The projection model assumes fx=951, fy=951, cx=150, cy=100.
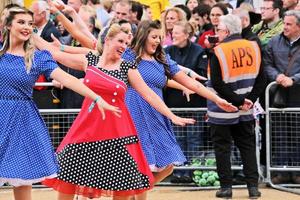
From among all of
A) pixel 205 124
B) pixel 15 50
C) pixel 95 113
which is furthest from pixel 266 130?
pixel 15 50

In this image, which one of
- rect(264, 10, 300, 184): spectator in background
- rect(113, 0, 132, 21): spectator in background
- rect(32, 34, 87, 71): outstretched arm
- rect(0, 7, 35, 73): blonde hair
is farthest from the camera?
rect(113, 0, 132, 21): spectator in background

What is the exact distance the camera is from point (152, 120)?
391 inches

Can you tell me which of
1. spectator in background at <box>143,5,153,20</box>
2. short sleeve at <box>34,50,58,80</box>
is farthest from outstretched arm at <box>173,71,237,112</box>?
spectator in background at <box>143,5,153,20</box>

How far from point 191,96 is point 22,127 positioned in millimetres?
4464

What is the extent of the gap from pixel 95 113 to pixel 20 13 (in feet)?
3.73

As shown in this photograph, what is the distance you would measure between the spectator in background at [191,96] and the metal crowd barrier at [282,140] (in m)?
0.90

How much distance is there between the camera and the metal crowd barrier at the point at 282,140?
38.9 ft

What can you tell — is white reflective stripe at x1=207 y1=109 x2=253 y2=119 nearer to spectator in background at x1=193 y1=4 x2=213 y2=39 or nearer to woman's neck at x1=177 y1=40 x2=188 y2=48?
woman's neck at x1=177 y1=40 x2=188 y2=48

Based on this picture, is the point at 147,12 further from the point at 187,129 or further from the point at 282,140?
the point at 282,140

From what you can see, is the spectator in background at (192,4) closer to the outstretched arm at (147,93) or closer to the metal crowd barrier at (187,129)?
the metal crowd barrier at (187,129)

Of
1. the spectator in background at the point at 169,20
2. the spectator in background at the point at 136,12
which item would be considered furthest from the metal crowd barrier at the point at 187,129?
the spectator in background at the point at 136,12

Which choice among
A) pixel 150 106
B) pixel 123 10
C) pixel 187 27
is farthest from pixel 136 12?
pixel 150 106

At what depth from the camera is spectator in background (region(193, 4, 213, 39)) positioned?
45.6 feet

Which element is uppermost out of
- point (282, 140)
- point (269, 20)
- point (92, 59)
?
point (269, 20)
